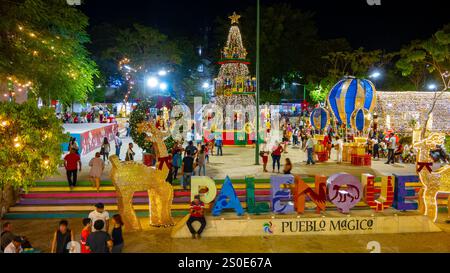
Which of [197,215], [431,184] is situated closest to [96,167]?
[197,215]

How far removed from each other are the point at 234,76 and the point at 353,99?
30.5 ft

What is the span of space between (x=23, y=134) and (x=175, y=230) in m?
4.09

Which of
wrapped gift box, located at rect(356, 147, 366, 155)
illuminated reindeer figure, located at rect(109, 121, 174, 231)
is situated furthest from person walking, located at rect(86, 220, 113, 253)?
wrapped gift box, located at rect(356, 147, 366, 155)

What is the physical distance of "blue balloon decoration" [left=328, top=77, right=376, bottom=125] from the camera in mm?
18844

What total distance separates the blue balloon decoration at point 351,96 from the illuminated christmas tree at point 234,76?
307 inches

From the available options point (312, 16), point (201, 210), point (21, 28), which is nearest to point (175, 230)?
point (201, 210)

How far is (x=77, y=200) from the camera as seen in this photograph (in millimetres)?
12758

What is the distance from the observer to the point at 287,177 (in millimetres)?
10969

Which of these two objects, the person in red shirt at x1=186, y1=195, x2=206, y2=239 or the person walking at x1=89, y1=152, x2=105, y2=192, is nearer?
the person in red shirt at x1=186, y1=195, x2=206, y2=239

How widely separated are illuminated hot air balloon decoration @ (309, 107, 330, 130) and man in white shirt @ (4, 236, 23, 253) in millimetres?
17552

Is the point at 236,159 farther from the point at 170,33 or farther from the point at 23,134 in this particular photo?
the point at 170,33

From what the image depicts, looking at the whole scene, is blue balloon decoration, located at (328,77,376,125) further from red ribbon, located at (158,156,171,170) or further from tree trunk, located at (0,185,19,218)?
tree trunk, located at (0,185,19,218)

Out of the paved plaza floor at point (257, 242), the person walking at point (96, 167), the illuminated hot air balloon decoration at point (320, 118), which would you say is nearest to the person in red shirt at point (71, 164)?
the person walking at point (96, 167)

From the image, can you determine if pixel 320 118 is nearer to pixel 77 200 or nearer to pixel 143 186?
pixel 77 200
